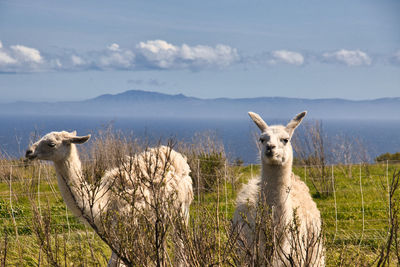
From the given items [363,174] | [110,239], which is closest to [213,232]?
[110,239]

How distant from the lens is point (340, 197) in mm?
9703

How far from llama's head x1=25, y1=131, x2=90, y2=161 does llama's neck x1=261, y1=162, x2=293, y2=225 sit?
2253mm

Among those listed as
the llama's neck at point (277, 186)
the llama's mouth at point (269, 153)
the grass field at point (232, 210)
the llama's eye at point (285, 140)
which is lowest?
the grass field at point (232, 210)

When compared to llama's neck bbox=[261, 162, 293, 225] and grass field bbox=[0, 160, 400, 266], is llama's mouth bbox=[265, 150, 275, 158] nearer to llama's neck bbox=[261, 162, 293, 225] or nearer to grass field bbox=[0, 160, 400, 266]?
llama's neck bbox=[261, 162, 293, 225]

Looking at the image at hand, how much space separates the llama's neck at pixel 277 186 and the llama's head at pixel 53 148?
2.25 meters

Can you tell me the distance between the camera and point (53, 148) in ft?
16.7

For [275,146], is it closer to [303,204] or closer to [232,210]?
[303,204]

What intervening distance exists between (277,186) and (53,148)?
8.69 ft

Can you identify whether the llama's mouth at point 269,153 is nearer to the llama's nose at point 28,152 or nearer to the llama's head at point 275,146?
the llama's head at point 275,146

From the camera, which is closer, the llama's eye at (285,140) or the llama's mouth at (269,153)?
the llama's mouth at (269,153)

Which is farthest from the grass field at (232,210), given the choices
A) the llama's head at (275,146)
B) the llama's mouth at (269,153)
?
the llama's mouth at (269,153)

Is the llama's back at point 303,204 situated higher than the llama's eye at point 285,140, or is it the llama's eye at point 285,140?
the llama's eye at point 285,140

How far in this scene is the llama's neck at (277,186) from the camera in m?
3.99

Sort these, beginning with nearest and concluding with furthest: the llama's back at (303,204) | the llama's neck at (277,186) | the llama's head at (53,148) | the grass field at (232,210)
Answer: the llama's neck at (277,186)
the llama's back at (303,204)
the llama's head at (53,148)
the grass field at (232,210)
